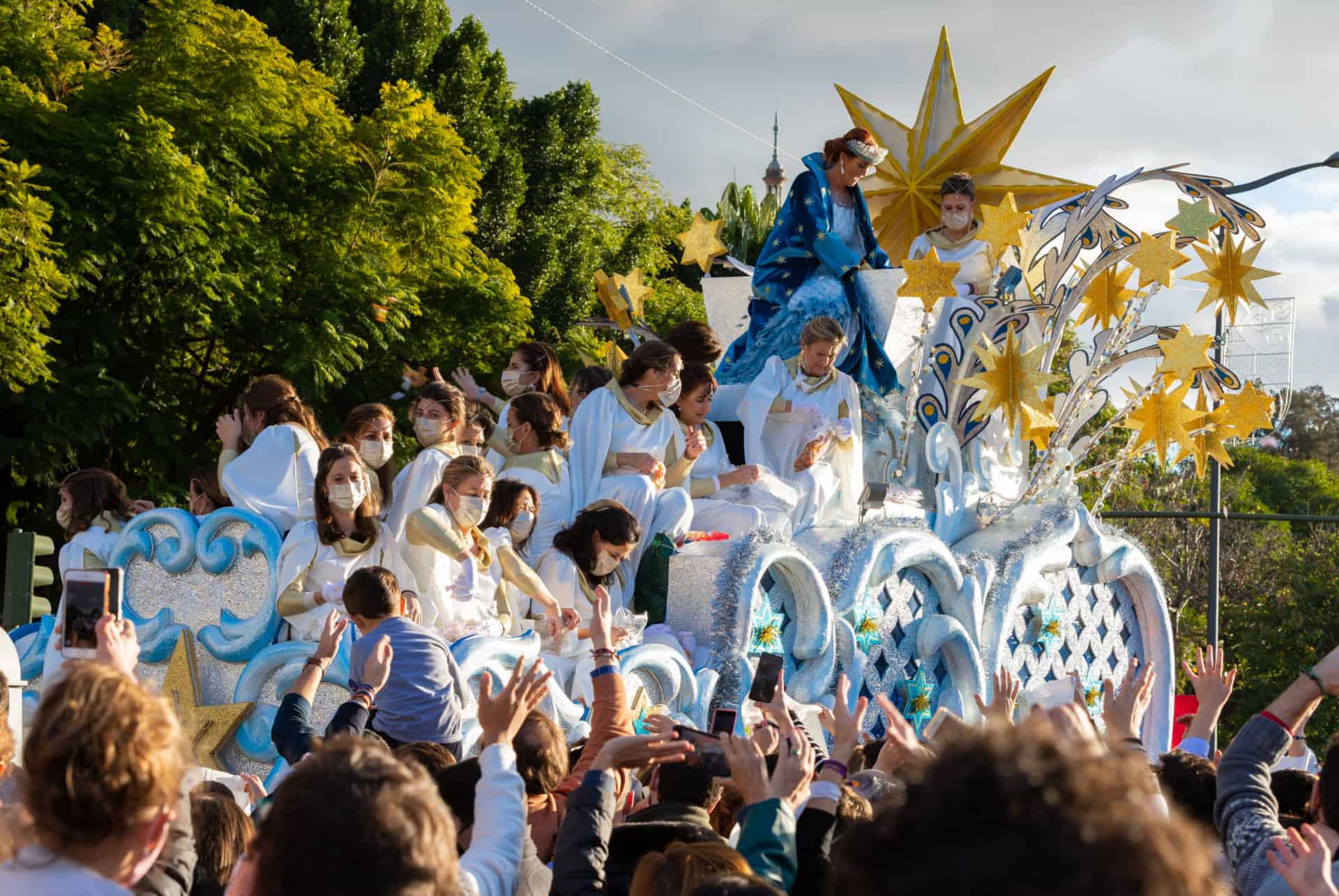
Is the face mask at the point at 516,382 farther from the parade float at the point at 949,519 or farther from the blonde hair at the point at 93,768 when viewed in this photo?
the blonde hair at the point at 93,768

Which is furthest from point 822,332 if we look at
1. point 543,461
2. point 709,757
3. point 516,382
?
point 709,757

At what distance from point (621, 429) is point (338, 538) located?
1920 mm

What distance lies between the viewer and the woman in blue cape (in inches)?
381

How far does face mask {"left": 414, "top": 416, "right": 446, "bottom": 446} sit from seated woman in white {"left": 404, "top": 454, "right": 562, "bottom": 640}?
1.42 feet

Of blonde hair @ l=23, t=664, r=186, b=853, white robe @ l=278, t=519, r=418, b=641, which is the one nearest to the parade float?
white robe @ l=278, t=519, r=418, b=641

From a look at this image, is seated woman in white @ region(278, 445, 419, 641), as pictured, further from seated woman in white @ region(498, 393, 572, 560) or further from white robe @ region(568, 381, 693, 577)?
white robe @ region(568, 381, 693, 577)

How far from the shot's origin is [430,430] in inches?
276

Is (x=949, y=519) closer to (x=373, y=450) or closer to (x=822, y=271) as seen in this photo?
(x=822, y=271)

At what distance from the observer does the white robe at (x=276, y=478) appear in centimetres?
673

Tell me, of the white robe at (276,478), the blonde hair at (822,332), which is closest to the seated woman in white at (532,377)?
the blonde hair at (822,332)

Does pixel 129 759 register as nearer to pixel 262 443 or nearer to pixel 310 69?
pixel 262 443

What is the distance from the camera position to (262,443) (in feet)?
22.4

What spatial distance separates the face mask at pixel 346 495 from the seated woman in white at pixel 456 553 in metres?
0.21

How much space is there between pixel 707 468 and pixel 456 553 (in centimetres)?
237
